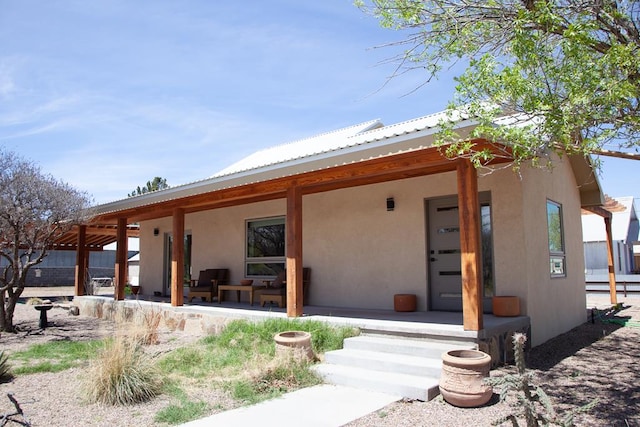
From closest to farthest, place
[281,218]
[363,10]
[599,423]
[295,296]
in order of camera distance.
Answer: [599,423] → [363,10] → [295,296] → [281,218]

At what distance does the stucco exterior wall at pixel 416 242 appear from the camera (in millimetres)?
7465

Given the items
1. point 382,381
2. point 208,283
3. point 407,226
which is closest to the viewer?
point 382,381

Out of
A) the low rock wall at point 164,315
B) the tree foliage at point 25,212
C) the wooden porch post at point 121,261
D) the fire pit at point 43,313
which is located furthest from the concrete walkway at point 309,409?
the wooden porch post at point 121,261

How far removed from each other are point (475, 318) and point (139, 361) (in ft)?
13.2

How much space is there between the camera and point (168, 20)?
826 cm

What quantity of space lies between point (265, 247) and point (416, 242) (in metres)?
4.14

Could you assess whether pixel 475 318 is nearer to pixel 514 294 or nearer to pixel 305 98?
pixel 514 294

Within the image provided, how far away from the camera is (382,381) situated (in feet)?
17.2

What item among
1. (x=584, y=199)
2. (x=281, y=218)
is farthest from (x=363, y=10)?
(x=584, y=199)

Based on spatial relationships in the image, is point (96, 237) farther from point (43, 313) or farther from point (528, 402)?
point (528, 402)

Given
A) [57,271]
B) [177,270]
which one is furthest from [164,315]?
[57,271]

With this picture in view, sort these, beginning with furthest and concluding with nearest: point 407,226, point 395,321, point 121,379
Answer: point 407,226 → point 395,321 → point 121,379

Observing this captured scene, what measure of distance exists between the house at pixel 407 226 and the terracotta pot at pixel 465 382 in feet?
3.58

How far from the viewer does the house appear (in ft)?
22.3
